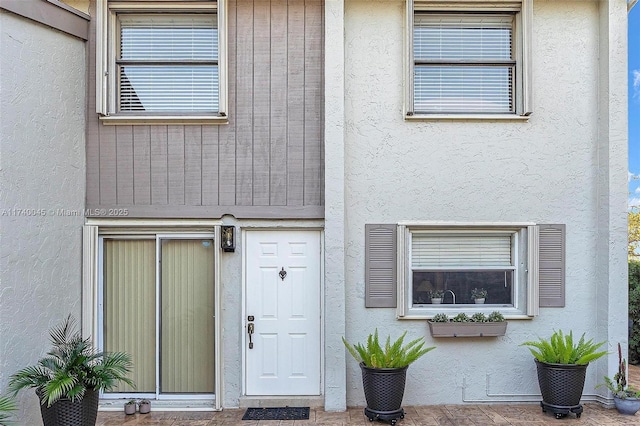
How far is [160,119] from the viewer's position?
5512 mm

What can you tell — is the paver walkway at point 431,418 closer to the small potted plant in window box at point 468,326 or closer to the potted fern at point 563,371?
the potted fern at point 563,371

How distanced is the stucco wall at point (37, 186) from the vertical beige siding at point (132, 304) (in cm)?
38

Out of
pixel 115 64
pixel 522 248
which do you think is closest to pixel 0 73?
pixel 115 64

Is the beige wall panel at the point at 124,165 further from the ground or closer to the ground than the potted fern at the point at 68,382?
further from the ground

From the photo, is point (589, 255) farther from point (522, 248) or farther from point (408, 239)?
point (408, 239)

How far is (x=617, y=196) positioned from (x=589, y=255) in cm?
75

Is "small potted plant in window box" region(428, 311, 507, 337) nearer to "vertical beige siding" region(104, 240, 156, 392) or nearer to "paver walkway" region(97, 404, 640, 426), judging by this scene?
"paver walkway" region(97, 404, 640, 426)

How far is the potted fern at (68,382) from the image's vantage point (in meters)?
4.20

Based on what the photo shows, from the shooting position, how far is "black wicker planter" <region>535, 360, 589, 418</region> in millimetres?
5062

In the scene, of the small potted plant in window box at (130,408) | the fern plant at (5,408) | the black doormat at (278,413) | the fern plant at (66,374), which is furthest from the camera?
the small potted plant in window box at (130,408)

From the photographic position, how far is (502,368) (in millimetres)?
5574

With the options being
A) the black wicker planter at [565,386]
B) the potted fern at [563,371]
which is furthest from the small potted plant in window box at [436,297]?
the black wicker planter at [565,386]

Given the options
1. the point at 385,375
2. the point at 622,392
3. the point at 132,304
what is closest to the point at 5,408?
the point at 132,304

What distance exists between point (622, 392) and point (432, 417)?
2174 mm
